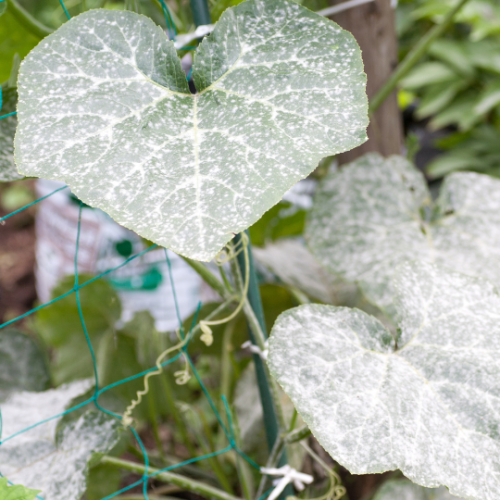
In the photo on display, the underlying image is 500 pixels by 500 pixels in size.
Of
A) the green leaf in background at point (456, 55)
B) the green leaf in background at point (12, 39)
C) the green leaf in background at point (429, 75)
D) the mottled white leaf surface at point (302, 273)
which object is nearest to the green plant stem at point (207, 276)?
the mottled white leaf surface at point (302, 273)

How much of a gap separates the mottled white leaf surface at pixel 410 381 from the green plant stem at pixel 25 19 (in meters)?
0.55

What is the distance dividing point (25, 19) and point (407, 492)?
0.92 meters

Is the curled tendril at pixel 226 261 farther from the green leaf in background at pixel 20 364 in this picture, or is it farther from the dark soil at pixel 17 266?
the dark soil at pixel 17 266

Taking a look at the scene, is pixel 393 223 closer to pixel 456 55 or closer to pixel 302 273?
pixel 302 273

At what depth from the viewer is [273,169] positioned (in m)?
0.46

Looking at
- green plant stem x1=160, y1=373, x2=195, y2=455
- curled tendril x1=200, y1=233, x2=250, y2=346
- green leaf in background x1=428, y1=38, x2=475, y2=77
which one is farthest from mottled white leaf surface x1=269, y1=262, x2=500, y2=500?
green leaf in background x1=428, y1=38, x2=475, y2=77

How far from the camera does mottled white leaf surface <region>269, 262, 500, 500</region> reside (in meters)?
0.48

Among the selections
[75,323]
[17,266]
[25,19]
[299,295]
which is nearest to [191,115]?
[25,19]

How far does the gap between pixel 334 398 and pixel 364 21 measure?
730mm

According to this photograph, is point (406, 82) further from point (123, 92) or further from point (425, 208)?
point (123, 92)

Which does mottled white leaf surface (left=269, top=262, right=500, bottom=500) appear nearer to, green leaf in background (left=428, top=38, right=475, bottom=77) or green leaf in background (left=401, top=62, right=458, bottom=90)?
green leaf in background (left=401, top=62, right=458, bottom=90)

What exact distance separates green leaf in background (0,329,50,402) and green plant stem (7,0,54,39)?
0.51 m

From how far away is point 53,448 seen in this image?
67cm

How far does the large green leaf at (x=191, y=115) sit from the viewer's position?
17.5 inches
